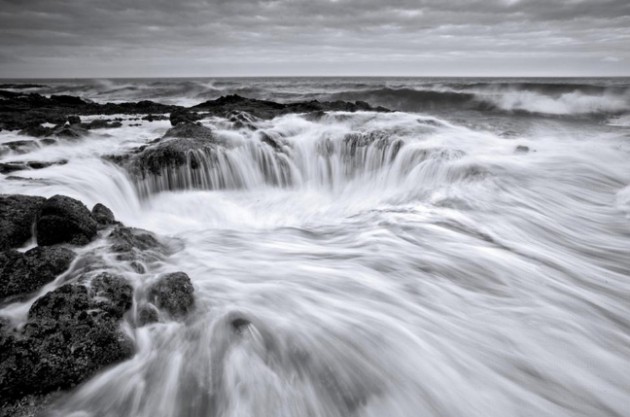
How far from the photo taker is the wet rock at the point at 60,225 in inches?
148

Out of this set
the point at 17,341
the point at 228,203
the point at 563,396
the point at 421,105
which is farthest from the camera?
the point at 421,105

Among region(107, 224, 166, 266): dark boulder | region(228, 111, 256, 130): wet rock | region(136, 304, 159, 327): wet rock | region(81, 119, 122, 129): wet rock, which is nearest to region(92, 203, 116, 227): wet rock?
region(107, 224, 166, 266): dark boulder

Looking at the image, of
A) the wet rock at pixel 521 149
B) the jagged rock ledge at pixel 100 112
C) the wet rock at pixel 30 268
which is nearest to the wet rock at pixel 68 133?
the jagged rock ledge at pixel 100 112

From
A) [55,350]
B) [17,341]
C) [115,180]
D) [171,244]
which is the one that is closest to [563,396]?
[55,350]

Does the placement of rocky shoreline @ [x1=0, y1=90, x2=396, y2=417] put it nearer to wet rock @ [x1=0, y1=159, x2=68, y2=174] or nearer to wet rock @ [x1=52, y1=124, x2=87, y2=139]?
wet rock @ [x1=0, y1=159, x2=68, y2=174]

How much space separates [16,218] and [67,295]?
1.88 metres

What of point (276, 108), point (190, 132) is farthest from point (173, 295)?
point (276, 108)

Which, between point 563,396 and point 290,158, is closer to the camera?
point 563,396

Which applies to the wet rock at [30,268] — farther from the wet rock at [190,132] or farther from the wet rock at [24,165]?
the wet rock at [190,132]

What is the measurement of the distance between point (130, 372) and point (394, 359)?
199 cm

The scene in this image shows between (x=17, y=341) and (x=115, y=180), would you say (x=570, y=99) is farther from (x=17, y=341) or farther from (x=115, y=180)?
(x=17, y=341)

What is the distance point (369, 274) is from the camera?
14.1ft

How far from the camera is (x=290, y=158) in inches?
370

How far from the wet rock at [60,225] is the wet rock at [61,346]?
1.25 meters
